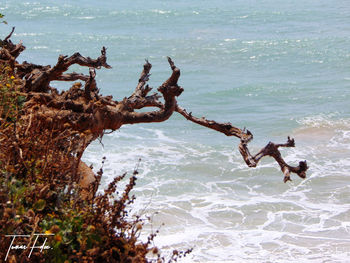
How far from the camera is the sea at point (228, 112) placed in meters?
10.5

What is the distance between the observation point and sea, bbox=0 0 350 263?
1048cm

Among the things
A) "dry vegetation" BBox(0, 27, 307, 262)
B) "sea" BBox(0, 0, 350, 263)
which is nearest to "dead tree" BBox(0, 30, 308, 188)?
"dry vegetation" BBox(0, 27, 307, 262)

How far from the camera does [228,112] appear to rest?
18.8 m

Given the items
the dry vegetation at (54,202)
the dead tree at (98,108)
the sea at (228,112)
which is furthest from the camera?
the sea at (228,112)

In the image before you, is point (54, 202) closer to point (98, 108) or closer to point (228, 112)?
point (98, 108)

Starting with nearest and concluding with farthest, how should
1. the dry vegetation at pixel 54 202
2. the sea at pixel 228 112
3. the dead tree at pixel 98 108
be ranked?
the dry vegetation at pixel 54 202, the dead tree at pixel 98 108, the sea at pixel 228 112

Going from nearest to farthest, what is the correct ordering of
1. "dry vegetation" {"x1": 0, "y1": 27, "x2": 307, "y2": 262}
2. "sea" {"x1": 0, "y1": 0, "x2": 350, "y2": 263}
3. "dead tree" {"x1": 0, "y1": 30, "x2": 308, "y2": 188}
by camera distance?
"dry vegetation" {"x1": 0, "y1": 27, "x2": 307, "y2": 262} < "dead tree" {"x1": 0, "y1": 30, "x2": 308, "y2": 188} < "sea" {"x1": 0, "y1": 0, "x2": 350, "y2": 263}

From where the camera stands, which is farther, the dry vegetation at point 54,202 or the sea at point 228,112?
the sea at point 228,112

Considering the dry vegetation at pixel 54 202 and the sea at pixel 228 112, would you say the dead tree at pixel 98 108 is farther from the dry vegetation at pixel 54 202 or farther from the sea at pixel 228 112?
the sea at pixel 228 112

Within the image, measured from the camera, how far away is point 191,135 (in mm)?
16578

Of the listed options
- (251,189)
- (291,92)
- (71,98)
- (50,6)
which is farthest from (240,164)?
(50,6)

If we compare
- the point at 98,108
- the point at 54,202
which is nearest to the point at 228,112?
the point at 98,108

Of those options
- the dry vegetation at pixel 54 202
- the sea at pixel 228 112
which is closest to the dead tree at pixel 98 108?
the dry vegetation at pixel 54 202

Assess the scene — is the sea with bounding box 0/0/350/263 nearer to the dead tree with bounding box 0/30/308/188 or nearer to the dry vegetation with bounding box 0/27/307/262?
the dry vegetation with bounding box 0/27/307/262
